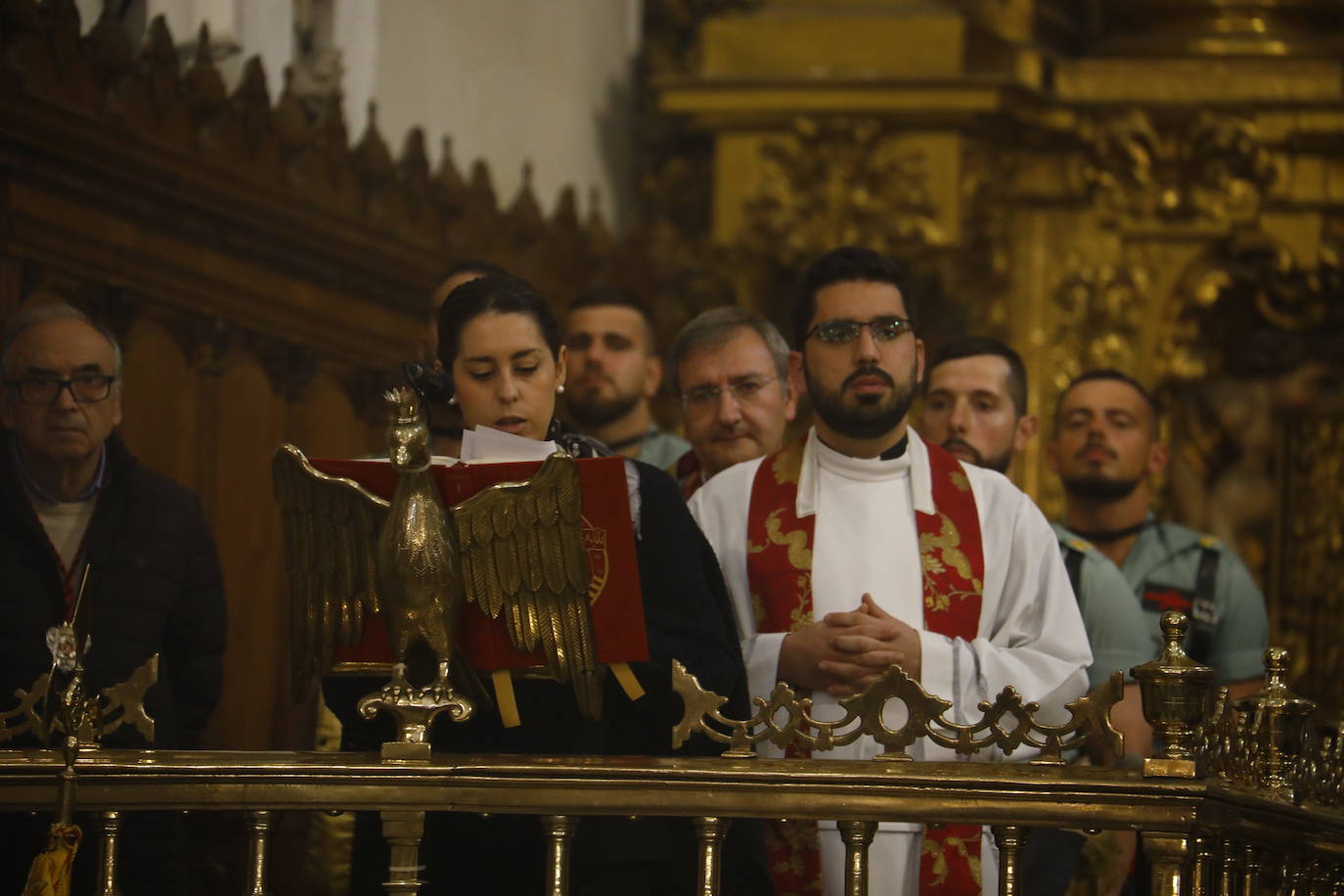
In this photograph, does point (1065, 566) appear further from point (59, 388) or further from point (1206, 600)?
point (59, 388)

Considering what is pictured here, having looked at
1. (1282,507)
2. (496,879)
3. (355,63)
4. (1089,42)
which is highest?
(1089,42)

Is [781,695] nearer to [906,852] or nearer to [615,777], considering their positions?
[615,777]

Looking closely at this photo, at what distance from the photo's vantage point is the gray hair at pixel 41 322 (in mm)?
4617

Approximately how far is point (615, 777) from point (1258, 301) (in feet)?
19.5

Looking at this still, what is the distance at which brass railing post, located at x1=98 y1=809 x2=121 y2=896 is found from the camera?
10.5 ft

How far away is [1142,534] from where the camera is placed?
5.56 metres

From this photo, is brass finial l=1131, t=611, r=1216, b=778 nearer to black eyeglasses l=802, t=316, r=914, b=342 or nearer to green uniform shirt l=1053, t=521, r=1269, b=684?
black eyeglasses l=802, t=316, r=914, b=342

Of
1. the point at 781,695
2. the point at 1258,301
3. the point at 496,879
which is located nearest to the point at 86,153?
the point at 496,879

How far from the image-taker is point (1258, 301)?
8.52 m

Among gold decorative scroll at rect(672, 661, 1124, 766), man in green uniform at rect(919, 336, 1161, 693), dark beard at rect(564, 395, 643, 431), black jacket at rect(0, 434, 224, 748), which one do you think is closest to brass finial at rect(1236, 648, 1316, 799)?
gold decorative scroll at rect(672, 661, 1124, 766)

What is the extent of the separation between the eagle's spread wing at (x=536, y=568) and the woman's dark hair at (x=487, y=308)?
1.80 feet

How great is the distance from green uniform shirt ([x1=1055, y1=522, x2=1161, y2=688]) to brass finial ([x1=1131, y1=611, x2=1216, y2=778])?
148cm

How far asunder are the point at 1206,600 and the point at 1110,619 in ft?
2.14

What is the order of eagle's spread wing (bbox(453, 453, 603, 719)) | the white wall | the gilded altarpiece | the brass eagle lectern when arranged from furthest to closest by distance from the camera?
1. the gilded altarpiece
2. the white wall
3. eagle's spread wing (bbox(453, 453, 603, 719))
4. the brass eagle lectern
